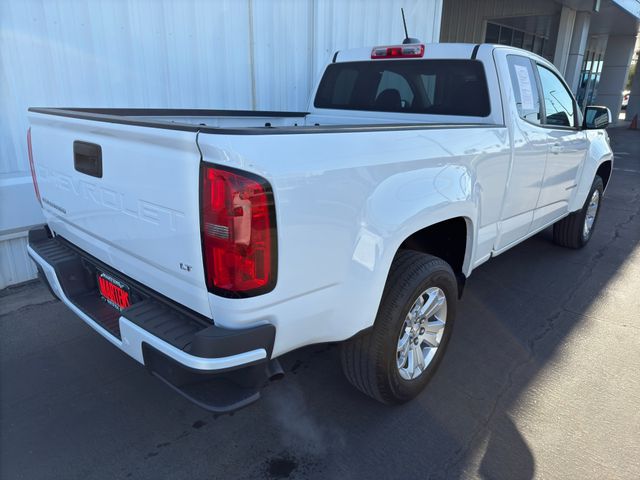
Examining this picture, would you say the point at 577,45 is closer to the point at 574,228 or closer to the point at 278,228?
the point at 574,228

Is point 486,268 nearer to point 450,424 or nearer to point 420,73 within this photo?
point 420,73

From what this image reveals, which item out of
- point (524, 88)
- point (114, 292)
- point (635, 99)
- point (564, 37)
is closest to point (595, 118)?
point (524, 88)

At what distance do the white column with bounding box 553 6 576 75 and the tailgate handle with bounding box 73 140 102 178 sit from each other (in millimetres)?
15428

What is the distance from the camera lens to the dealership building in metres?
3.79

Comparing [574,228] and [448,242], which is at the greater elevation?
[448,242]

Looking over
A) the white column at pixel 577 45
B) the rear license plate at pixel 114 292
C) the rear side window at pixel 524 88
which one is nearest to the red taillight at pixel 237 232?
the rear license plate at pixel 114 292

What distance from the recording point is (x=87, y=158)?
214cm

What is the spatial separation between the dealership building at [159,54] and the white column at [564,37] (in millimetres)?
8369

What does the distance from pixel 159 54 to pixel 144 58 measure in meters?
0.16

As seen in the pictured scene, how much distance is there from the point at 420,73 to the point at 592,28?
19737 millimetres

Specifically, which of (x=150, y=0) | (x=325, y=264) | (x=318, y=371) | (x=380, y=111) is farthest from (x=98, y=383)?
(x=150, y=0)

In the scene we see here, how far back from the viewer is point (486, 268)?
480 cm

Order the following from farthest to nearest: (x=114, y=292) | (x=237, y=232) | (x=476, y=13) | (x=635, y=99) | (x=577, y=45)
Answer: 1. (x=635, y=99)
2. (x=476, y=13)
3. (x=577, y=45)
4. (x=114, y=292)
5. (x=237, y=232)

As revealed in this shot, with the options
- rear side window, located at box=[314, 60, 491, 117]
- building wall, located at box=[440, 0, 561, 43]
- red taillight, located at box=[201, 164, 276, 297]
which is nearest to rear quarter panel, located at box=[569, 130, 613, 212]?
rear side window, located at box=[314, 60, 491, 117]
